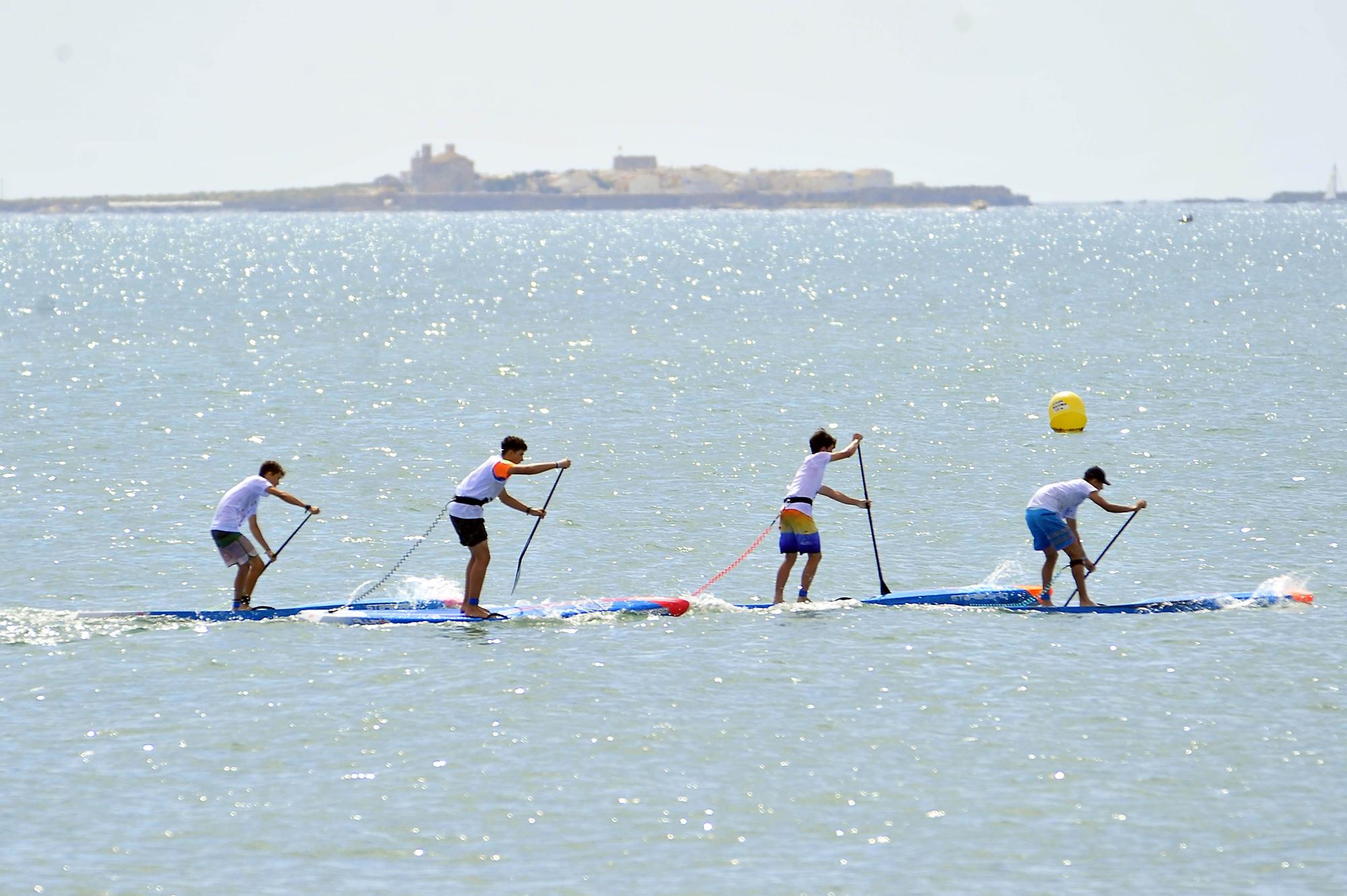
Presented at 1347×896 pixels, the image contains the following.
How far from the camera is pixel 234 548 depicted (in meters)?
18.9

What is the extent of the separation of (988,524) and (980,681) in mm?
9022

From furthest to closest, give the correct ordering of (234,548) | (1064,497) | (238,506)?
(1064,497) < (234,548) < (238,506)

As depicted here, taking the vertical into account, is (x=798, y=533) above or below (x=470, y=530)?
below

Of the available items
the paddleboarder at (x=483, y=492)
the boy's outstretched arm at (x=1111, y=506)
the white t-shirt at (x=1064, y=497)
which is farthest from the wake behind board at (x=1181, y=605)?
the paddleboarder at (x=483, y=492)

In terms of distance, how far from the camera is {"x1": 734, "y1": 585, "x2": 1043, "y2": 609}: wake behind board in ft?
64.0

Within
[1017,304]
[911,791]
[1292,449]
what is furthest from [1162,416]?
[1017,304]

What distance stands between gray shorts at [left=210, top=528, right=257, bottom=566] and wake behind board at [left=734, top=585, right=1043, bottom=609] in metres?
5.07

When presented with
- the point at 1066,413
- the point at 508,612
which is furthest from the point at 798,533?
the point at 1066,413

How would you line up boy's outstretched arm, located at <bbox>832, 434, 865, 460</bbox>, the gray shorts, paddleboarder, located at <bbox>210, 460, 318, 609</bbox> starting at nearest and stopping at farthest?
paddleboarder, located at <bbox>210, 460, 318, 609</bbox> < the gray shorts < boy's outstretched arm, located at <bbox>832, 434, 865, 460</bbox>

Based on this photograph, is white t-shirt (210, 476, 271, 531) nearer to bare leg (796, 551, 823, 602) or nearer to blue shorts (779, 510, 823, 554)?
blue shorts (779, 510, 823, 554)

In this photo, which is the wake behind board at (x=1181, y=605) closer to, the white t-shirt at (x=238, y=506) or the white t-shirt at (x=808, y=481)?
the white t-shirt at (x=808, y=481)

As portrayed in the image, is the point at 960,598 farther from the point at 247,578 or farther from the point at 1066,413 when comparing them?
the point at 1066,413

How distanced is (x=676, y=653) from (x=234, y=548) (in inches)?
185

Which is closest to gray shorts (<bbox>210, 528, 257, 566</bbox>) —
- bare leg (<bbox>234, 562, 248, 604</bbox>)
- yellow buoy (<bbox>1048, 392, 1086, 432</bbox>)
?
bare leg (<bbox>234, 562, 248, 604</bbox>)
